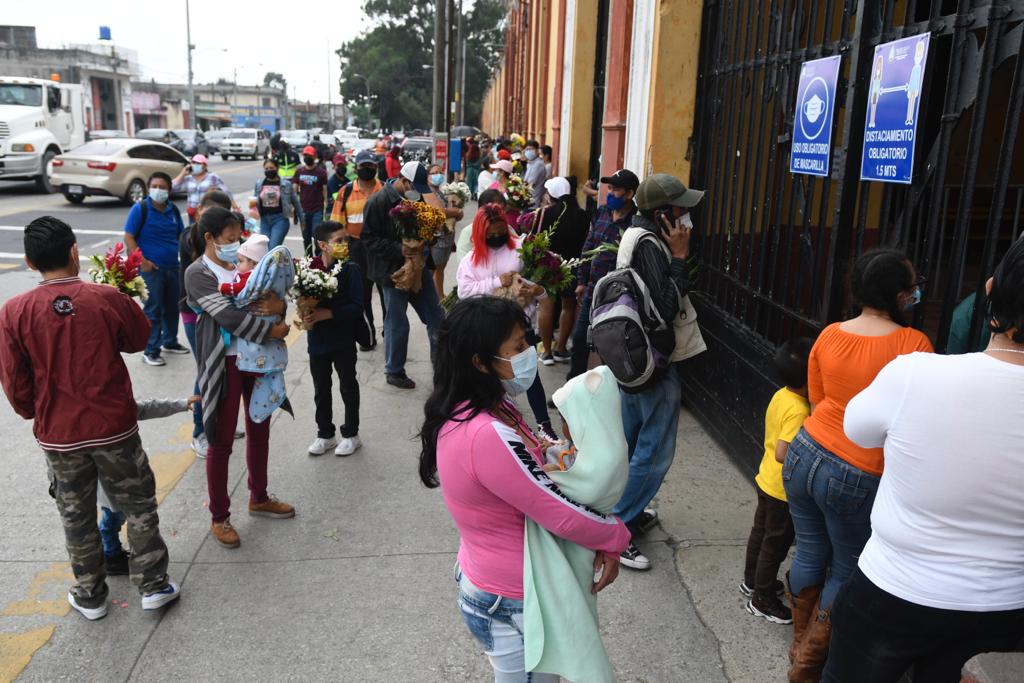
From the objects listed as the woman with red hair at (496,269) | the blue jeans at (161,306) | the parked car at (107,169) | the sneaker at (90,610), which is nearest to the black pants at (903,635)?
the sneaker at (90,610)

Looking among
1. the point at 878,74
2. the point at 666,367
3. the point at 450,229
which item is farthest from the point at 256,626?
the point at 450,229

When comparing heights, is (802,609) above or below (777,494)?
below

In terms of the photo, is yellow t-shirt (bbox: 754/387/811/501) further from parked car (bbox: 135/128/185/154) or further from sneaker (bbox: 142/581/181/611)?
parked car (bbox: 135/128/185/154)

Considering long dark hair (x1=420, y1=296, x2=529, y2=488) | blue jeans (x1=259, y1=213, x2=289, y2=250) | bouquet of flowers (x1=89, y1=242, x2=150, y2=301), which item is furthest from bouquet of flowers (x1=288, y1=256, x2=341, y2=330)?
blue jeans (x1=259, y1=213, x2=289, y2=250)

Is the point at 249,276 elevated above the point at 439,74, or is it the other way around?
the point at 439,74

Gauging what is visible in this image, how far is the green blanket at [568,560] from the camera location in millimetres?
2160

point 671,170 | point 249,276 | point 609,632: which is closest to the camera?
point 609,632

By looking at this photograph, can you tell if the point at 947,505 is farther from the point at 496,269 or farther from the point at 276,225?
the point at 276,225

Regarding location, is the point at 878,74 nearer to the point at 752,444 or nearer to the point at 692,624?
the point at 752,444

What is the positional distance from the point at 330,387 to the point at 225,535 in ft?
4.83

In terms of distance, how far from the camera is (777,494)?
3.60 meters

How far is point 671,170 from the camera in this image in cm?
668

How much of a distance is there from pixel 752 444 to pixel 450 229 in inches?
164

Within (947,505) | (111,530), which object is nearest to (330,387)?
(111,530)
